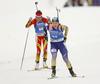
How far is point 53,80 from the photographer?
9.77m

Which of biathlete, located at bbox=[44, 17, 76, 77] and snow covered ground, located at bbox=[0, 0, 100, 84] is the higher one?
biathlete, located at bbox=[44, 17, 76, 77]

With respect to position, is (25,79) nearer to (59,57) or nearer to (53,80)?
(53,80)

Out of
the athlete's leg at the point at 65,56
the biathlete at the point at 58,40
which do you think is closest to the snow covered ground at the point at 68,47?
the athlete's leg at the point at 65,56

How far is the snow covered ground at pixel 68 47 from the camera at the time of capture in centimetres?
1059

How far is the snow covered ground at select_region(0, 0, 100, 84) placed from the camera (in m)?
10.6

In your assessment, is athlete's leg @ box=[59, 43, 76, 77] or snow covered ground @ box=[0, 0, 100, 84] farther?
snow covered ground @ box=[0, 0, 100, 84]

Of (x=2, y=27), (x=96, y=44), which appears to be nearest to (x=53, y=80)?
(x=96, y=44)

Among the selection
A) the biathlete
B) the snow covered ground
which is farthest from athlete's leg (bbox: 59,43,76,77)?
the snow covered ground

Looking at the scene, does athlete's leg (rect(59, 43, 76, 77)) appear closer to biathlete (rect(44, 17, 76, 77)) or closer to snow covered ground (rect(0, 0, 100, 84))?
biathlete (rect(44, 17, 76, 77))

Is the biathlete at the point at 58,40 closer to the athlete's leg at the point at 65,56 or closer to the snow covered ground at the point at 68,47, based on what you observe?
the athlete's leg at the point at 65,56

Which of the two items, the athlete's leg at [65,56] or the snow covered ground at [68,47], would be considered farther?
the snow covered ground at [68,47]

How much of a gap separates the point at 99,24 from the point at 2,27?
23.8ft

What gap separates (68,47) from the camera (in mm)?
19953

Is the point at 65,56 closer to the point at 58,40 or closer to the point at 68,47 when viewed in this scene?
the point at 58,40
